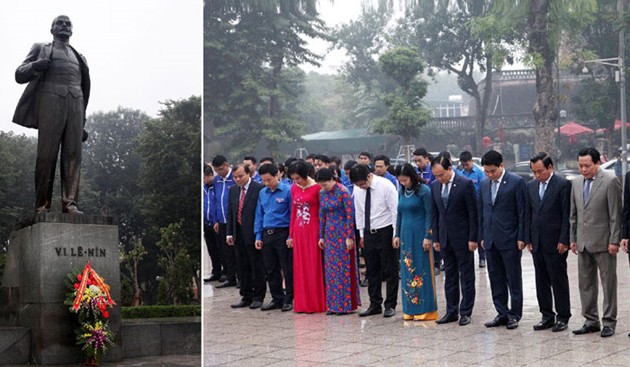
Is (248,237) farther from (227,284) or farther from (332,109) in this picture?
(332,109)

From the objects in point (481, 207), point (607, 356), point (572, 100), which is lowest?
point (607, 356)

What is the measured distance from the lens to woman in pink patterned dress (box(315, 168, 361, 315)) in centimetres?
794

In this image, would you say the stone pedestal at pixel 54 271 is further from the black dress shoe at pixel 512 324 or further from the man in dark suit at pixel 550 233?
the man in dark suit at pixel 550 233

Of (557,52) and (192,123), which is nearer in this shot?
(192,123)

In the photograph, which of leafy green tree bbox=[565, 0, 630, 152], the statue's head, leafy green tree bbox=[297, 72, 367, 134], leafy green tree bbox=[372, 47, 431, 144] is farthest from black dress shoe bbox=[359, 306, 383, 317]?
leafy green tree bbox=[297, 72, 367, 134]

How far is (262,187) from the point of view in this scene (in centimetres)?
880

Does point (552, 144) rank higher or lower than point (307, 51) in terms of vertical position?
lower

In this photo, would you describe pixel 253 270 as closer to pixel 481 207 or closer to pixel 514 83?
pixel 481 207

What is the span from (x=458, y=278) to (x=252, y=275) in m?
2.33

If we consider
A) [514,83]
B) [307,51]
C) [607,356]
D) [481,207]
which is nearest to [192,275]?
[481,207]

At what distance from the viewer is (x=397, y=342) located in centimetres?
640

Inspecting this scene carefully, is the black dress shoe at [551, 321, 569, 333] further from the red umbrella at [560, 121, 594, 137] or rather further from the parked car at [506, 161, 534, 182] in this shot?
the red umbrella at [560, 121, 594, 137]

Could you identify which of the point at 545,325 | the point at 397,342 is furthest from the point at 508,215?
the point at 397,342

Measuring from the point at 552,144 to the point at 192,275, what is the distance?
20743mm
